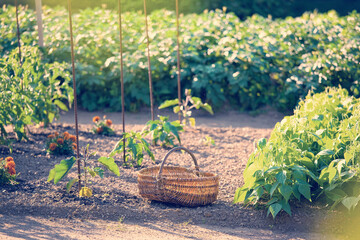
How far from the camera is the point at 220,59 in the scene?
733 centimetres

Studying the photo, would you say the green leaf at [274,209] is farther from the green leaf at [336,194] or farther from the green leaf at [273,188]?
the green leaf at [336,194]

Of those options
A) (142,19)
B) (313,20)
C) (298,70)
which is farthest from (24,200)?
(313,20)

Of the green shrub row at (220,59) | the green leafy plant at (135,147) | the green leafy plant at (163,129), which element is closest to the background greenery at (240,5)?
the green shrub row at (220,59)

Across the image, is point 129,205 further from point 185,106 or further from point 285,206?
point 185,106

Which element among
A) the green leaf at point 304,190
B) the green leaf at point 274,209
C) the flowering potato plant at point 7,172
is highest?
the flowering potato plant at point 7,172

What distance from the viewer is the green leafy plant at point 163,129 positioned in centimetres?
485

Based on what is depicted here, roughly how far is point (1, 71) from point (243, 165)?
263cm

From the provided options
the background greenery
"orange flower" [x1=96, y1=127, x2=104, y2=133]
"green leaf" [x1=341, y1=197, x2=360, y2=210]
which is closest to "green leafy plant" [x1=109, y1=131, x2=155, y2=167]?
"orange flower" [x1=96, y1=127, x2=104, y2=133]

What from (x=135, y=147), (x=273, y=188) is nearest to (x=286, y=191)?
(x=273, y=188)

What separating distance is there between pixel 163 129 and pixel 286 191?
2021mm

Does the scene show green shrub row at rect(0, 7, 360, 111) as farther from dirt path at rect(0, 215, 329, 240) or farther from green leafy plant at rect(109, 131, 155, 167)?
dirt path at rect(0, 215, 329, 240)

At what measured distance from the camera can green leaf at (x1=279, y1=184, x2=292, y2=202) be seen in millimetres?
3336

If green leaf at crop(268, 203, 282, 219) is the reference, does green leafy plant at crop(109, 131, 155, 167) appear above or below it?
above

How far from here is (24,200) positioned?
12.2 feet
